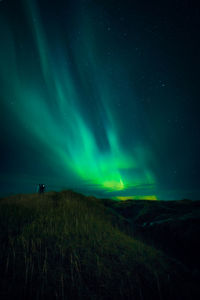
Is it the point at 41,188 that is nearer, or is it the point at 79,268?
the point at 79,268

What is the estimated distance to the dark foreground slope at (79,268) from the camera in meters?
4.30

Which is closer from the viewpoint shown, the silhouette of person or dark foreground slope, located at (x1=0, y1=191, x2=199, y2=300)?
dark foreground slope, located at (x1=0, y1=191, x2=199, y2=300)

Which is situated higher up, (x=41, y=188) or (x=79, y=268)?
(x=41, y=188)

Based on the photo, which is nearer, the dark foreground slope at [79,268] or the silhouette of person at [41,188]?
the dark foreground slope at [79,268]

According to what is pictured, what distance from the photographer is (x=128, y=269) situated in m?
5.66

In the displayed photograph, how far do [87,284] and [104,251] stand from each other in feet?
7.64

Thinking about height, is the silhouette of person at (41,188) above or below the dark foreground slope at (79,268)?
above

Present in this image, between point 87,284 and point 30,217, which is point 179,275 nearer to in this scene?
point 87,284

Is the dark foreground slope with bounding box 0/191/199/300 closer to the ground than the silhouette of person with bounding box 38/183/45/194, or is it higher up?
closer to the ground

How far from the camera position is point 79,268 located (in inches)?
212

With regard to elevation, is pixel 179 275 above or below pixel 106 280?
below

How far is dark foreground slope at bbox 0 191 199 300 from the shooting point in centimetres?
430

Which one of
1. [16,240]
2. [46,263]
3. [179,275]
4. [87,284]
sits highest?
[16,240]

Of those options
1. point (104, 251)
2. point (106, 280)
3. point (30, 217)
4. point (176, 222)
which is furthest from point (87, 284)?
point (176, 222)
